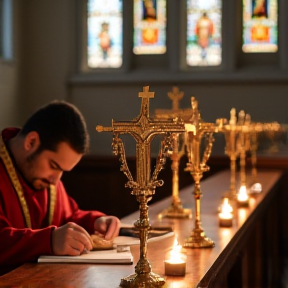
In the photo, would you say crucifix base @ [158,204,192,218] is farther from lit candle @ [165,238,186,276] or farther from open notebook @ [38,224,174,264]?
lit candle @ [165,238,186,276]

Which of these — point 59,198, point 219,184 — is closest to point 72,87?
point 219,184

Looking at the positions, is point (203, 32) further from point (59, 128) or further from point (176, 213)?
point (59, 128)

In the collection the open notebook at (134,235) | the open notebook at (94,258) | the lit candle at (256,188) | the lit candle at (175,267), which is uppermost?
the lit candle at (175,267)

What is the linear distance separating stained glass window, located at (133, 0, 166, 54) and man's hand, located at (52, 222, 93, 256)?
12.0 meters

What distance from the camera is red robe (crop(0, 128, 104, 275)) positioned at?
3174 mm

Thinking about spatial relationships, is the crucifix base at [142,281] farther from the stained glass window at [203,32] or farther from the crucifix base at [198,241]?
the stained glass window at [203,32]

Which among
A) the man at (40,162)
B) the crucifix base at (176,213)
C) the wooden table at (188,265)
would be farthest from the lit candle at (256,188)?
the man at (40,162)

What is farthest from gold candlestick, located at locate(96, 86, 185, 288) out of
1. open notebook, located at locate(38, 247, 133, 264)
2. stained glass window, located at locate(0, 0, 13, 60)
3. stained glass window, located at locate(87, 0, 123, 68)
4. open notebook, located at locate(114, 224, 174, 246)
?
stained glass window, located at locate(87, 0, 123, 68)

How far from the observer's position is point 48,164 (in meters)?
3.96

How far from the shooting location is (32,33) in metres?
15.2

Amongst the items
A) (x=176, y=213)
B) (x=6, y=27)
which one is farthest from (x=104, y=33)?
(x=176, y=213)

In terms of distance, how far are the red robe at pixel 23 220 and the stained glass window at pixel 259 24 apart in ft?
34.9

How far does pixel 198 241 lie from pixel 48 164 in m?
0.99

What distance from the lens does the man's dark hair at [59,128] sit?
3.94 meters
